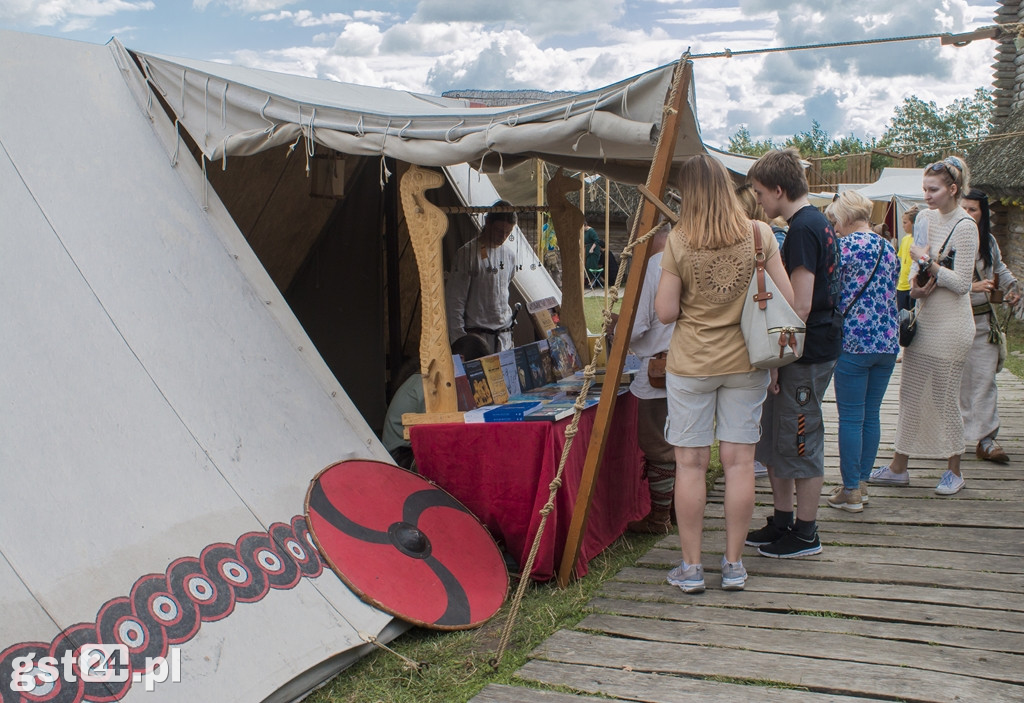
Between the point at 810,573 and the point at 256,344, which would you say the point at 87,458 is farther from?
the point at 810,573

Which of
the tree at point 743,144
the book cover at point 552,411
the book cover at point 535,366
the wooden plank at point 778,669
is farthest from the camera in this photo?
the tree at point 743,144

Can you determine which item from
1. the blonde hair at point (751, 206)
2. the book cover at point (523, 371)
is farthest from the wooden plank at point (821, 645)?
the blonde hair at point (751, 206)

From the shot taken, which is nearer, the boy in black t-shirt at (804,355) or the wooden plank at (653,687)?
the wooden plank at (653,687)

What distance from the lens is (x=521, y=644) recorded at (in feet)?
10.1

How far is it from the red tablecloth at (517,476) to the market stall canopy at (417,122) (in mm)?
1086

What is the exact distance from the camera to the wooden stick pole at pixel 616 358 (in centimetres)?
323

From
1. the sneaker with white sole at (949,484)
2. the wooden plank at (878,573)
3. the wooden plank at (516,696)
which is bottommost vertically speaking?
the sneaker with white sole at (949,484)

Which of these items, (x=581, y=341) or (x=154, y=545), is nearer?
(x=154, y=545)

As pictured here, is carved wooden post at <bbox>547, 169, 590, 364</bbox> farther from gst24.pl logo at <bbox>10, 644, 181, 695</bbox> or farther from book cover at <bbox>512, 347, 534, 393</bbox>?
gst24.pl logo at <bbox>10, 644, 181, 695</bbox>

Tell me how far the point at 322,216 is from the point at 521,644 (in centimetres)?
350

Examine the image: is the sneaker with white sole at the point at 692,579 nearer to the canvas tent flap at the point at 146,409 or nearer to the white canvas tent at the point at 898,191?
the canvas tent flap at the point at 146,409

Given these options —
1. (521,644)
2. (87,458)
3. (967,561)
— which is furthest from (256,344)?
(967,561)

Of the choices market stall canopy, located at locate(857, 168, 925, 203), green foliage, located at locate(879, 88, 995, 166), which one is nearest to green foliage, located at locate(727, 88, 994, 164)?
green foliage, located at locate(879, 88, 995, 166)

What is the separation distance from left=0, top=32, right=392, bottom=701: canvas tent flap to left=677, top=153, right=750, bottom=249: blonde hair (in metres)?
1.59
